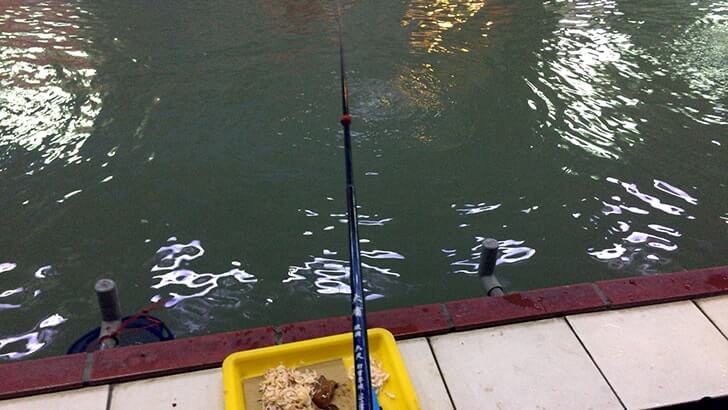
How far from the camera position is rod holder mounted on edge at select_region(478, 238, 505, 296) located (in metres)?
1.98

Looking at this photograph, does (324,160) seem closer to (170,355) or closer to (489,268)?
(489,268)

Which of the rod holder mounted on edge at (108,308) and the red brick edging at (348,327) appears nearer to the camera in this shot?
the red brick edging at (348,327)

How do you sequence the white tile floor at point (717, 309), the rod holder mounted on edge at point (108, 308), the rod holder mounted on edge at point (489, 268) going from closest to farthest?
1. the rod holder mounted on edge at point (108, 308)
2. the white tile floor at point (717, 309)
3. the rod holder mounted on edge at point (489, 268)

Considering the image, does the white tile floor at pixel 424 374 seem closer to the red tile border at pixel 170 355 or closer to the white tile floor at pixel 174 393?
the red tile border at pixel 170 355

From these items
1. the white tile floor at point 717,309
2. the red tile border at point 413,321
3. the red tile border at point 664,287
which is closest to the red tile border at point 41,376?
the red tile border at point 413,321

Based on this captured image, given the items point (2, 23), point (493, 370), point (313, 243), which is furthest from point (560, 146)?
point (2, 23)

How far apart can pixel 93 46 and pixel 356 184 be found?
279cm

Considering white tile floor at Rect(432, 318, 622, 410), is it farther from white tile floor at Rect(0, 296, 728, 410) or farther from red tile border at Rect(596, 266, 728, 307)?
red tile border at Rect(596, 266, 728, 307)

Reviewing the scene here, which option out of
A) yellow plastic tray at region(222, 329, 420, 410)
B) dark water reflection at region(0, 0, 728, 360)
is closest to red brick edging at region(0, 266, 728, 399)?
yellow plastic tray at region(222, 329, 420, 410)

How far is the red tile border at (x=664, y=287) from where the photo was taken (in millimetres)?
1914

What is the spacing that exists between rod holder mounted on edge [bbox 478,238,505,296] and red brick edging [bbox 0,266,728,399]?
0.08m

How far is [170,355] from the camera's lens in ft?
5.53

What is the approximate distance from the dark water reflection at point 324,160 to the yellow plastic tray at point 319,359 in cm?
51

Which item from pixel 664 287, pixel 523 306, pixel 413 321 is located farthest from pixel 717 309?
pixel 413 321
